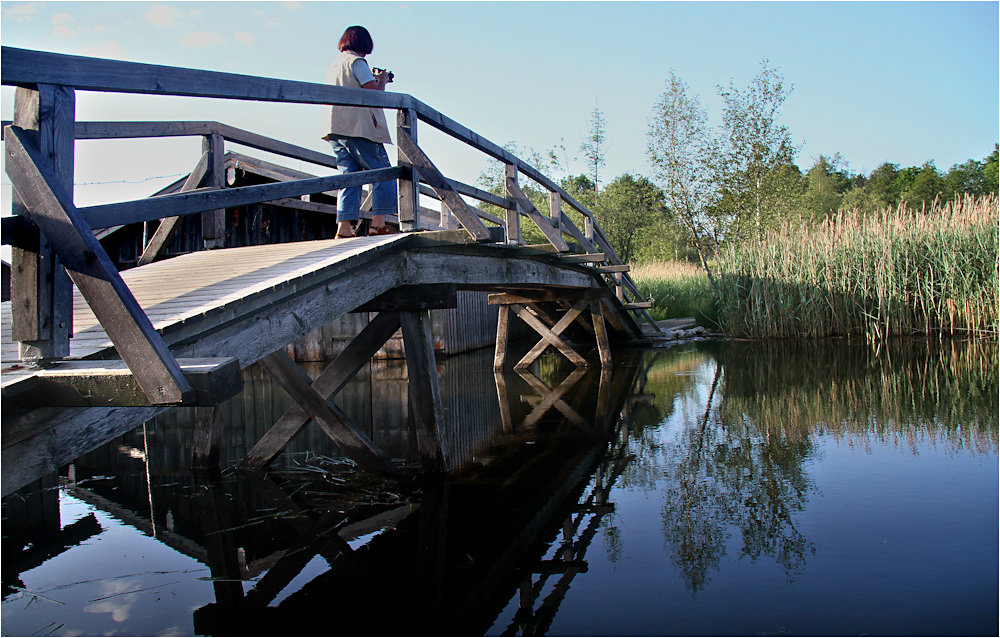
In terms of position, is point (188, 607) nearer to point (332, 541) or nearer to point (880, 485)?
point (332, 541)

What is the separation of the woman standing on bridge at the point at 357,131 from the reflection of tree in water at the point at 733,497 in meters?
2.92


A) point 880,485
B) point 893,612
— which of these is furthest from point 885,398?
point 893,612

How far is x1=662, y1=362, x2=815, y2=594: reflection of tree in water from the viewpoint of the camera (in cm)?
315

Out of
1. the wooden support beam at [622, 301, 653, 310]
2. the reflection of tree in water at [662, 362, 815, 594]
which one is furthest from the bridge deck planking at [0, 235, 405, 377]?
the wooden support beam at [622, 301, 653, 310]

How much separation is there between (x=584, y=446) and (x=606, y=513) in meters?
1.66

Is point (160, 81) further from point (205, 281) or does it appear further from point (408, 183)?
point (408, 183)

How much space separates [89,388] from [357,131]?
3.52m

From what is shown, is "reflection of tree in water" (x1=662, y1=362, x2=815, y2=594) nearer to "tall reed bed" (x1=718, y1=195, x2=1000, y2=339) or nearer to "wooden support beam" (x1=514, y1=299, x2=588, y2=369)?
"wooden support beam" (x1=514, y1=299, x2=588, y2=369)

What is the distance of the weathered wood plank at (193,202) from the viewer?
2479 mm

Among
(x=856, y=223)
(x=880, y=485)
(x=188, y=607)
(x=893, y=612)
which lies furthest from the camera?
(x=856, y=223)

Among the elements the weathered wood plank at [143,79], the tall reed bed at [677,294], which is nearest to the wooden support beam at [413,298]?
the weathered wood plank at [143,79]

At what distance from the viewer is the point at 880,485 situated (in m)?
4.12


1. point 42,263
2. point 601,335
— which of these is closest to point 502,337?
point 601,335

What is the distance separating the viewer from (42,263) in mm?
2234
